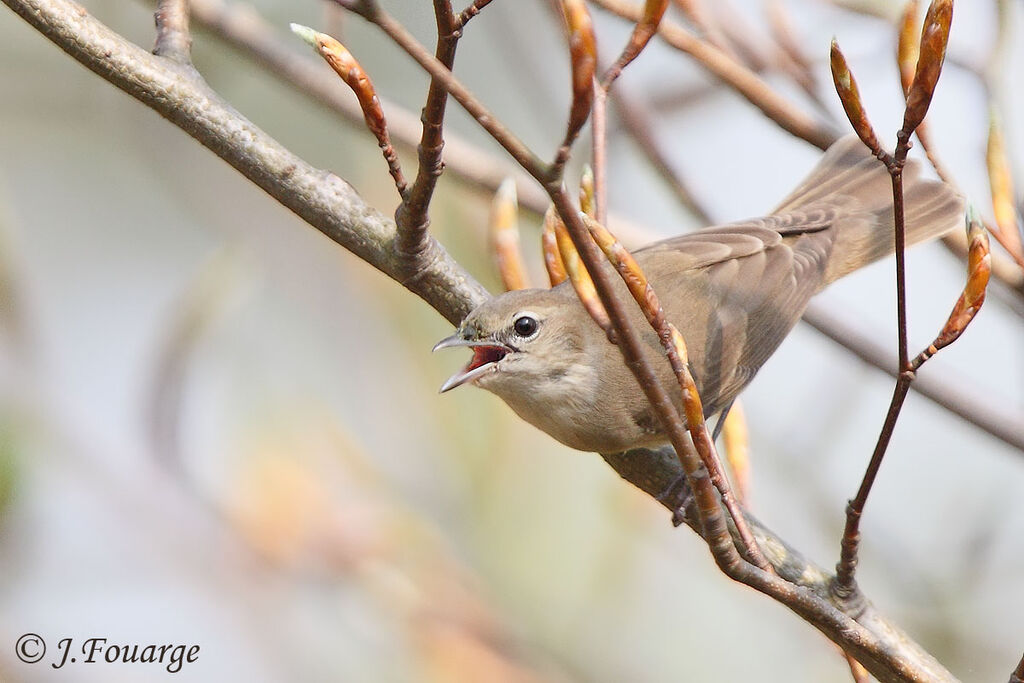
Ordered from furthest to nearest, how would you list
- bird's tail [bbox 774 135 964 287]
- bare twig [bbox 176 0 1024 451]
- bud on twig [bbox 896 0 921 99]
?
bird's tail [bbox 774 135 964 287]
bare twig [bbox 176 0 1024 451]
bud on twig [bbox 896 0 921 99]

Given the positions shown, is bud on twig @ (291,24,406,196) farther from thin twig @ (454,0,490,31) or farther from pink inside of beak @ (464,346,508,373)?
pink inside of beak @ (464,346,508,373)

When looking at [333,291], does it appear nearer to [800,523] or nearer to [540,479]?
[540,479]

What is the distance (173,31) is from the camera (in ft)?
6.52

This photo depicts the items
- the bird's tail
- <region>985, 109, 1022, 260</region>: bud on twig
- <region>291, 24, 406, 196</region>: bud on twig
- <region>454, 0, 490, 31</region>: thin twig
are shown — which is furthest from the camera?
the bird's tail

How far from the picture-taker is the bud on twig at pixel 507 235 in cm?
209

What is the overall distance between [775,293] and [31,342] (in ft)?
6.44

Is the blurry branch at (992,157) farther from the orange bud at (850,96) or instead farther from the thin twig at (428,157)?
the thin twig at (428,157)

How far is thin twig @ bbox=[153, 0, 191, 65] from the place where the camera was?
76.5 inches

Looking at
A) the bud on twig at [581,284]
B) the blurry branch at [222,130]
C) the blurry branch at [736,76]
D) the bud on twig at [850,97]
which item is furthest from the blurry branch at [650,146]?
the bud on twig at [850,97]

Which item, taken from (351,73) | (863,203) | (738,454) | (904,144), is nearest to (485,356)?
(738,454)

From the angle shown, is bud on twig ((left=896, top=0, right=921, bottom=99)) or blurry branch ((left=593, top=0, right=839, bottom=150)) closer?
bud on twig ((left=896, top=0, right=921, bottom=99))

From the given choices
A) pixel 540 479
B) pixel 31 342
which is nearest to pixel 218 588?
pixel 31 342

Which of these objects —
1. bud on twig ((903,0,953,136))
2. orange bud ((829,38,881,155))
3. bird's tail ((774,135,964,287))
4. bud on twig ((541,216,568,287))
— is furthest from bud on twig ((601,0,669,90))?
bird's tail ((774,135,964,287))

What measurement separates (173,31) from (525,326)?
956 mm
